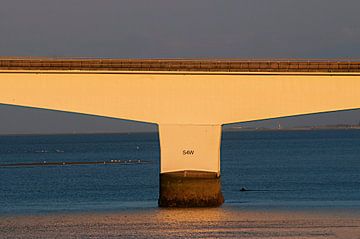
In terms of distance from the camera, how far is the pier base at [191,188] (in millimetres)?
53156

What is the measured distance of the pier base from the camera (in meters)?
53.2

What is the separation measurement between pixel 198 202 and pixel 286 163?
64.5m

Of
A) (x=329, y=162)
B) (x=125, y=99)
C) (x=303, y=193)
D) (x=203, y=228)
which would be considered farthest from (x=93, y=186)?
(x=329, y=162)

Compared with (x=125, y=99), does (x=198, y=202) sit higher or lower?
lower

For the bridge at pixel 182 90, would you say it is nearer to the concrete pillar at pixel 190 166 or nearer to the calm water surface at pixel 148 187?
the concrete pillar at pixel 190 166

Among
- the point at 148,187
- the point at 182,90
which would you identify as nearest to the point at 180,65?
the point at 182,90

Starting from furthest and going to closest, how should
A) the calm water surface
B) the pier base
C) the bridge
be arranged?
the calm water surface
the bridge
the pier base

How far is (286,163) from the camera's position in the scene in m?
117

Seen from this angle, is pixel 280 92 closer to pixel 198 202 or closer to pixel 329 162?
pixel 198 202

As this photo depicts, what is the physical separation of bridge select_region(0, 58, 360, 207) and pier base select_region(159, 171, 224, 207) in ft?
1.79

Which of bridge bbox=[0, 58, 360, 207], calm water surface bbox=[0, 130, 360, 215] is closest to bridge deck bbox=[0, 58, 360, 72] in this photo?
bridge bbox=[0, 58, 360, 207]

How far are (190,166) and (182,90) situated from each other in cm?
365

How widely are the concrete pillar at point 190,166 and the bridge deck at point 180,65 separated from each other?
2.84m

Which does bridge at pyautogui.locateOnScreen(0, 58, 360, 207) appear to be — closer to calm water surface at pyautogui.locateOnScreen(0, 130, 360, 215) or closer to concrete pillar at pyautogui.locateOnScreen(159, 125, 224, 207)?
concrete pillar at pyautogui.locateOnScreen(159, 125, 224, 207)
